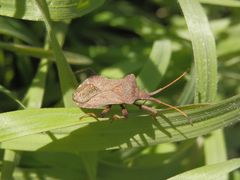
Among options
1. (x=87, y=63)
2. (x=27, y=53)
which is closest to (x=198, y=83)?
(x=87, y=63)

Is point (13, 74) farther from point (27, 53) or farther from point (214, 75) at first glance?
point (214, 75)

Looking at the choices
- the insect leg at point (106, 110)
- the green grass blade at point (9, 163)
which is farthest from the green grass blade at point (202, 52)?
the green grass blade at point (9, 163)

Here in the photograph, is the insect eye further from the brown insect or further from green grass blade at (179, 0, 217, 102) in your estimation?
green grass blade at (179, 0, 217, 102)

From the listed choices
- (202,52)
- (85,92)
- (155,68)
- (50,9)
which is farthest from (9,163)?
(202,52)

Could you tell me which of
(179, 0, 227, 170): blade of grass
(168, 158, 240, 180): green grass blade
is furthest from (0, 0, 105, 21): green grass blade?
(168, 158, 240, 180): green grass blade

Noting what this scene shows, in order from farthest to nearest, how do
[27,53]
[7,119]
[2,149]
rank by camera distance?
[27,53]
[2,149]
[7,119]

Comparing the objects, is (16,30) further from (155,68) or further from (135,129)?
(135,129)

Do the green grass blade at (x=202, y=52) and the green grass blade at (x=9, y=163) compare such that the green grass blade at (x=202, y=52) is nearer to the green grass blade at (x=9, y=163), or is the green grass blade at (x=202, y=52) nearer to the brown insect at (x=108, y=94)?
the brown insect at (x=108, y=94)
